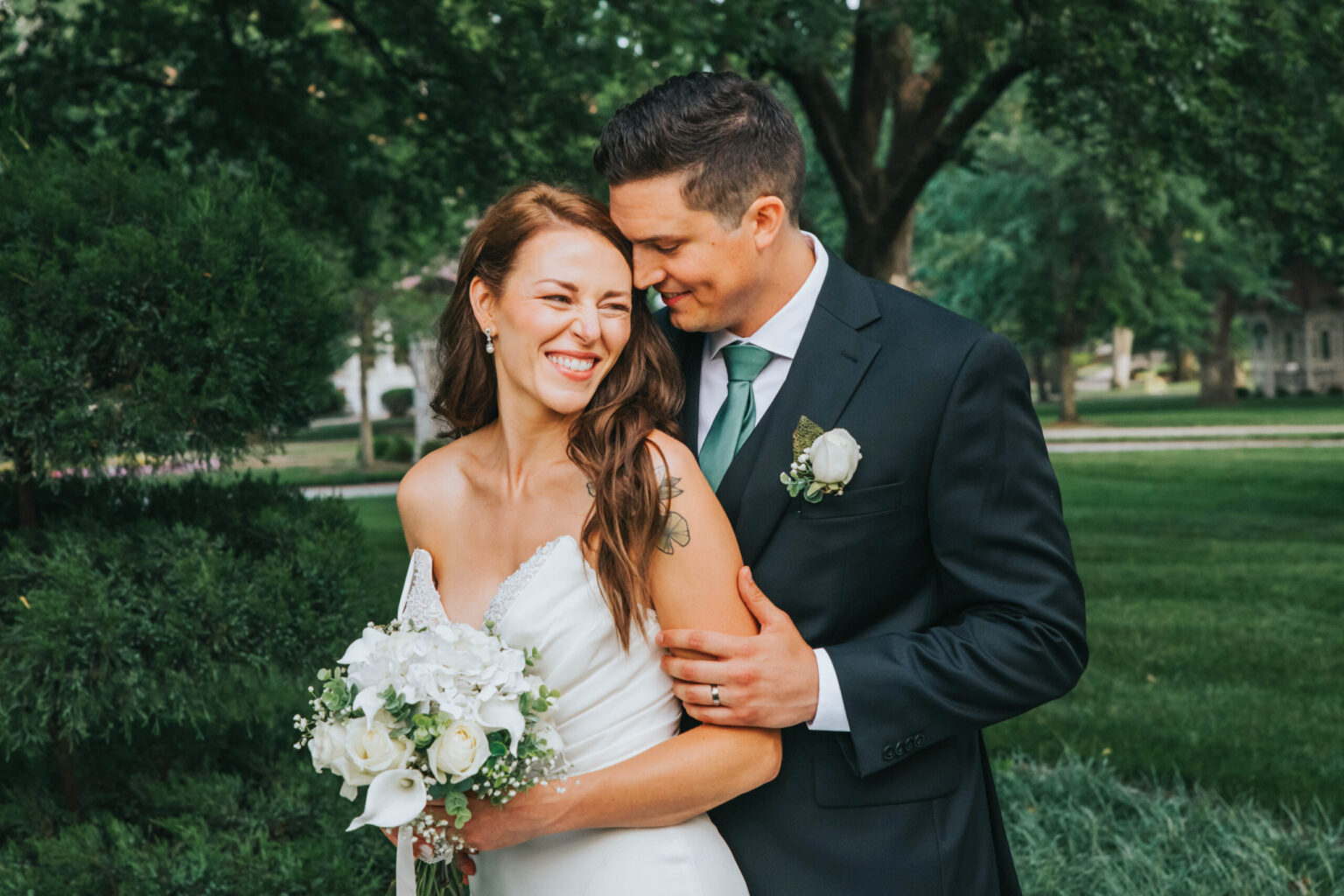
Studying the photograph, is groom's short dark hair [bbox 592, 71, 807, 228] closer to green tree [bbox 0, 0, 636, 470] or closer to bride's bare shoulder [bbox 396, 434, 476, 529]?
bride's bare shoulder [bbox 396, 434, 476, 529]

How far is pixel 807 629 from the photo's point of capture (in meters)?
2.60

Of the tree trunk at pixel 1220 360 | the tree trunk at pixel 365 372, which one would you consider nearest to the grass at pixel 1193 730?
the tree trunk at pixel 365 372

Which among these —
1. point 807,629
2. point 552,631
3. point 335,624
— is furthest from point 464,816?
point 335,624

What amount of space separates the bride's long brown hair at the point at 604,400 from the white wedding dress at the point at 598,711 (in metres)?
0.07

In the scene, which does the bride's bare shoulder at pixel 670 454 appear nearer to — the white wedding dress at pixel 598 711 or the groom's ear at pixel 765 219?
the white wedding dress at pixel 598 711

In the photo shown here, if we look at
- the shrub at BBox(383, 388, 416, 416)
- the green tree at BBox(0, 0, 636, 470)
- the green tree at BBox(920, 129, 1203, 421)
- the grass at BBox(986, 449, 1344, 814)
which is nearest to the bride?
the grass at BBox(986, 449, 1344, 814)

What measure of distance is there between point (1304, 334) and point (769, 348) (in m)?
61.5

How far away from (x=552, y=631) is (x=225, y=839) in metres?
2.46

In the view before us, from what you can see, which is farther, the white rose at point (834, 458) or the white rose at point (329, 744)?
the white rose at point (834, 458)

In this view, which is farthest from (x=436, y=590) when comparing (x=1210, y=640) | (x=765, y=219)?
(x=1210, y=640)

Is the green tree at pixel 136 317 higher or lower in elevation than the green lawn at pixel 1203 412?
higher

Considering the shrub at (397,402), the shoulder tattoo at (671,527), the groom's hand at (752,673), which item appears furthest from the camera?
the shrub at (397,402)

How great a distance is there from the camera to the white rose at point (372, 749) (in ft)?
7.14

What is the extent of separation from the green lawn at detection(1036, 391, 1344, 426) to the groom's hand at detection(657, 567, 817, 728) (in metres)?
35.0
